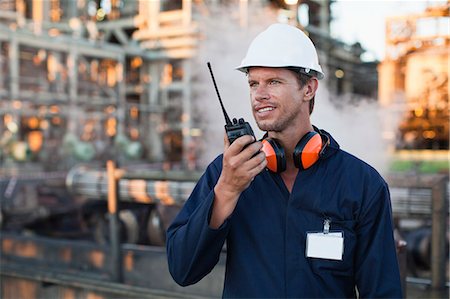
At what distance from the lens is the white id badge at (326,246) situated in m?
1.57

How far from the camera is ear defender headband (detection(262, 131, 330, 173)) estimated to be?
66.1 inches

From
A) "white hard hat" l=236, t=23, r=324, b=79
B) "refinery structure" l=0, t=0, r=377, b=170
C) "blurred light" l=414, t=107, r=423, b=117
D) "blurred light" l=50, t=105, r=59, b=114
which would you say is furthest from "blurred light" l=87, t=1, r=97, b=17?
"white hard hat" l=236, t=23, r=324, b=79

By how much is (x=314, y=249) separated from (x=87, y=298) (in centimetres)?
360

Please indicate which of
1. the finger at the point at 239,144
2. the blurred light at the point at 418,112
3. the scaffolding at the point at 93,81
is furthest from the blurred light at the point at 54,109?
the finger at the point at 239,144

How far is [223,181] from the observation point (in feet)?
A: 5.06

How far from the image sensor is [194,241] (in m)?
1.59

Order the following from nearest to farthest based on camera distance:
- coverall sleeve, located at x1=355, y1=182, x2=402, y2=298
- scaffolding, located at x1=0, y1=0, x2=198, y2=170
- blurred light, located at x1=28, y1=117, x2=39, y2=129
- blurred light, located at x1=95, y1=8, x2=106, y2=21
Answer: coverall sleeve, located at x1=355, y1=182, x2=402, y2=298 < scaffolding, located at x1=0, y1=0, x2=198, y2=170 < blurred light, located at x1=28, y1=117, x2=39, y2=129 < blurred light, located at x1=95, y1=8, x2=106, y2=21

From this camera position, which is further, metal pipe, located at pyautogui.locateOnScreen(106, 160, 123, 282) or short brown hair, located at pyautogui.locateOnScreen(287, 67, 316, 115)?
metal pipe, located at pyautogui.locateOnScreen(106, 160, 123, 282)

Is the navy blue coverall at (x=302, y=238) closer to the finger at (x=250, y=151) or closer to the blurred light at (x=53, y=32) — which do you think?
the finger at (x=250, y=151)

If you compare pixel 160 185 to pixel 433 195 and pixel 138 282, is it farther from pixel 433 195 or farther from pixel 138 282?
pixel 433 195

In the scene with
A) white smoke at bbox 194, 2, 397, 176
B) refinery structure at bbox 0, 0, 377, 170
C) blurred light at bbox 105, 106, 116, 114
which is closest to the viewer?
white smoke at bbox 194, 2, 397, 176

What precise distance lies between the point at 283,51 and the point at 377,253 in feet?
2.45

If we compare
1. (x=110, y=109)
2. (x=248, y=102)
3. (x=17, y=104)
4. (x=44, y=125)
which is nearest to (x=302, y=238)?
(x=248, y=102)

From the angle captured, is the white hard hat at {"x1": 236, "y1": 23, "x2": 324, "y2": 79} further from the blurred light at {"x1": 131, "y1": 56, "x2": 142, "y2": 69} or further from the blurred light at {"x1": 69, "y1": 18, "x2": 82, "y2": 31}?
the blurred light at {"x1": 131, "y1": 56, "x2": 142, "y2": 69}
